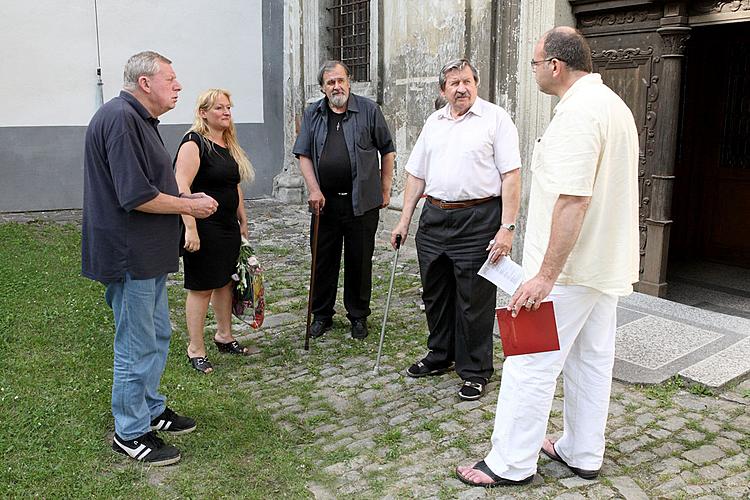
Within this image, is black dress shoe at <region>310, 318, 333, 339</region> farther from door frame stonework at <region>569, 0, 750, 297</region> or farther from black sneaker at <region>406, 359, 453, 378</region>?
door frame stonework at <region>569, 0, 750, 297</region>

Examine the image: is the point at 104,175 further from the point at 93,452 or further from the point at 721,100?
the point at 721,100

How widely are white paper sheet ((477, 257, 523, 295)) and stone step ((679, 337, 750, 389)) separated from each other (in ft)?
5.79

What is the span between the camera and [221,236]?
474cm

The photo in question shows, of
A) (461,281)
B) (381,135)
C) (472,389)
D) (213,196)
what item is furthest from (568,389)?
(381,135)

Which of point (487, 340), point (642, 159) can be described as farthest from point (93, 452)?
point (642, 159)

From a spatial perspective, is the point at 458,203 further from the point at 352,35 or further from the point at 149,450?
the point at 352,35

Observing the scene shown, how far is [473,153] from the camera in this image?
4238 millimetres

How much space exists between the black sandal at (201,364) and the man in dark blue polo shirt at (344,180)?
0.97 m

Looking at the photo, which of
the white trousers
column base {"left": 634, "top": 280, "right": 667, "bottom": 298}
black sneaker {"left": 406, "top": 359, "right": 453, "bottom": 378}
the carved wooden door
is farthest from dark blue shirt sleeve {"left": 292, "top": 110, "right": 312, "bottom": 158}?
the carved wooden door

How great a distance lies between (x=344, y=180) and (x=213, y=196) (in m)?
1.13

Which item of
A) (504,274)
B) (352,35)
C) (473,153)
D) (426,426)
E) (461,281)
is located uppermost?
(352,35)

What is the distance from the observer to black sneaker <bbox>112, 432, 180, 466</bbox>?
3.54 metres

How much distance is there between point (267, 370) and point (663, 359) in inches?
103

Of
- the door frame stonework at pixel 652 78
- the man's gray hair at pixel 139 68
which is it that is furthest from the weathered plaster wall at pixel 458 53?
the man's gray hair at pixel 139 68
